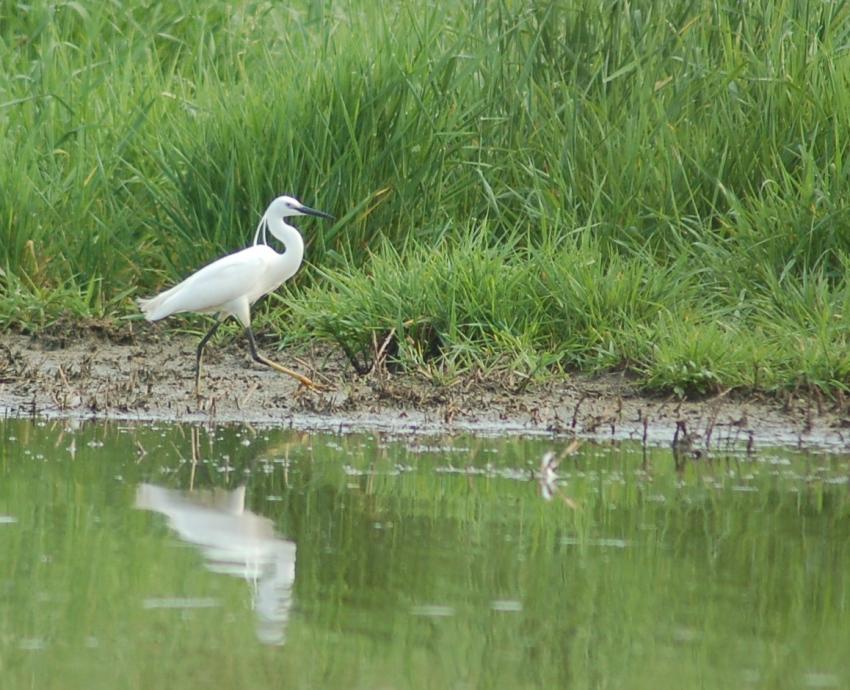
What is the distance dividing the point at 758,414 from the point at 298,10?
4574 millimetres

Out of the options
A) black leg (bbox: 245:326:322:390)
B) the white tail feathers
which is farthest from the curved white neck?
the white tail feathers

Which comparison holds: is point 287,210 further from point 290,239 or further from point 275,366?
point 275,366

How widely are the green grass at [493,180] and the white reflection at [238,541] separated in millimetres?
1913

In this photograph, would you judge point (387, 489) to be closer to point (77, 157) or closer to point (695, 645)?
point (695, 645)

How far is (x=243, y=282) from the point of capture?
6824 mm

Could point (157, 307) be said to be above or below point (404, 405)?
above

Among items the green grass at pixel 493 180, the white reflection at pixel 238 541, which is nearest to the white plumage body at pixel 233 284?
the green grass at pixel 493 180

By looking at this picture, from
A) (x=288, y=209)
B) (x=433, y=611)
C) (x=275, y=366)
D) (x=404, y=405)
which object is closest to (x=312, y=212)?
(x=288, y=209)

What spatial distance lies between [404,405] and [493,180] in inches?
65.7

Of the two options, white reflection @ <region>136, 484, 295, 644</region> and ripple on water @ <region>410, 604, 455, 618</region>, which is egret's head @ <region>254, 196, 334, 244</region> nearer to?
white reflection @ <region>136, 484, 295, 644</region>

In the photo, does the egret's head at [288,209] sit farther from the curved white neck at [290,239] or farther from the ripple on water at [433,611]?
the ripple on water at [433,611]

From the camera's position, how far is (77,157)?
7934mm

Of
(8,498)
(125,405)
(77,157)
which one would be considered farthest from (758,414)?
A: (77,157)

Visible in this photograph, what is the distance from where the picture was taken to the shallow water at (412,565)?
3.46m
